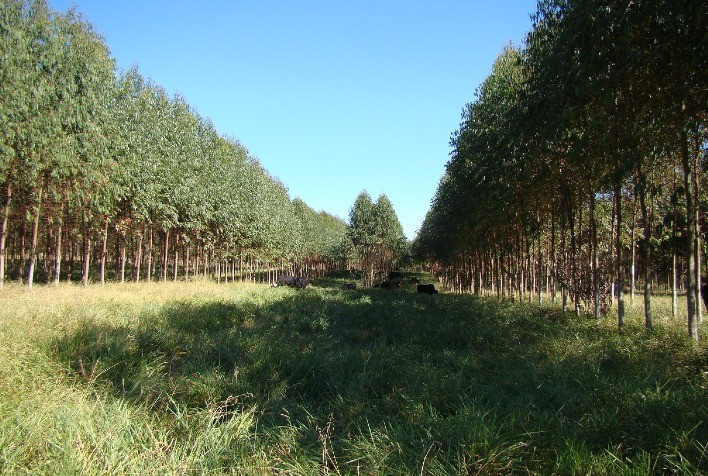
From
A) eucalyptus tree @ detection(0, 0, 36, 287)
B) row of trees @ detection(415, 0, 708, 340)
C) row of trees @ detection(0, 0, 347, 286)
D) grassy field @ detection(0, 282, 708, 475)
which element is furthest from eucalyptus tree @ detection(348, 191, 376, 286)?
grassy field @ detection(0, 282, 708, 475)

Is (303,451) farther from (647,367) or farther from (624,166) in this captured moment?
(624,166)

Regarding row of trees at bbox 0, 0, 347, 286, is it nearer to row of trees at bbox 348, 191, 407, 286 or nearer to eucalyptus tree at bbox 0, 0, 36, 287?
eucalyptus tree at bbox 0, 0, 36, 287

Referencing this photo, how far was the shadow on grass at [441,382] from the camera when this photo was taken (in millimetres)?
3629

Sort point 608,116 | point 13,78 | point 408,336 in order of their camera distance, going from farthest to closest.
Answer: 1. point 13,78
2. point 408,336
3. point 608,116

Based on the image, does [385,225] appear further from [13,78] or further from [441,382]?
[441,382]

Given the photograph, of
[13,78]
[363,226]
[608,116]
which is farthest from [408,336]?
[363,226]

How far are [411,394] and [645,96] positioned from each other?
7.66m

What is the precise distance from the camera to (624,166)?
21.9 ft

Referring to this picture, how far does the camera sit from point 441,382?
5.57m

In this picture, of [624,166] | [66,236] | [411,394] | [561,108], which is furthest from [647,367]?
[66,236]

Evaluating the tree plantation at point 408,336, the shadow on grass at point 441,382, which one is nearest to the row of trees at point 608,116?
the tree plantation at point 408,336

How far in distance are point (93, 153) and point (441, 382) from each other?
1520 centimetres

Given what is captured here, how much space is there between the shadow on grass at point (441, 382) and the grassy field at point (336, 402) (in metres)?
0.03

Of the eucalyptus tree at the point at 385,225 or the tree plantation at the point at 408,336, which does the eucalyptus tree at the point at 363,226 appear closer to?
→ the eucalyptus tree at the point at 385,225
